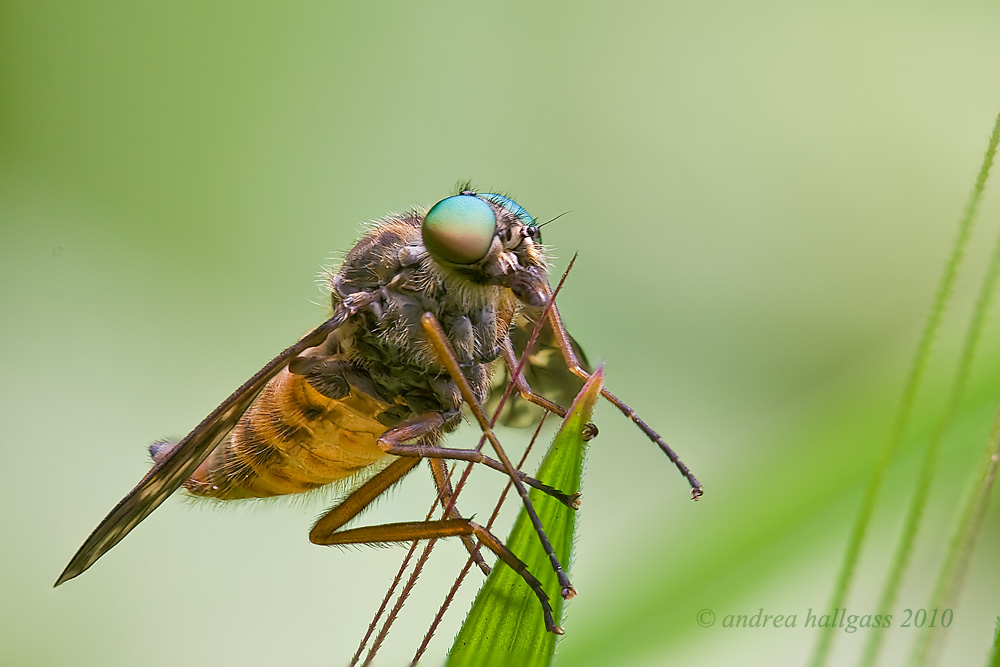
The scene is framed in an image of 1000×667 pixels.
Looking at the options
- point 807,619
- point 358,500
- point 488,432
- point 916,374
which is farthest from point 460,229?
point 807,619

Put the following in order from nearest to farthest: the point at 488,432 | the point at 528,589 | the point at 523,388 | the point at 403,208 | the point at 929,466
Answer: the point at 929,466, the point at 528,589, the point at 488,432, the point at 523,388, the point at 403,208

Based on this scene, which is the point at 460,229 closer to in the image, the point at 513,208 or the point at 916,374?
the point at 513,208

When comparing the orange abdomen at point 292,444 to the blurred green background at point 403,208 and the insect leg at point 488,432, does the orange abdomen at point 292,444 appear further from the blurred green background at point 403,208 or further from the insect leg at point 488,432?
the blurred green background at point 403,208

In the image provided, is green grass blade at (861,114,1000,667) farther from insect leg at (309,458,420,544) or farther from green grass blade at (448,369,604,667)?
insect leg at (309,458,420,544)

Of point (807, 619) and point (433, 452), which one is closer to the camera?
point (433, 452)

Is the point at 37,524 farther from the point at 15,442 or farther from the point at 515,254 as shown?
the point at 515,254

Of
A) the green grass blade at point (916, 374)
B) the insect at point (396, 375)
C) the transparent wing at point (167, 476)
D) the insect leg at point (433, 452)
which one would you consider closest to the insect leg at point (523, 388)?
the insect at point (396, 375)
